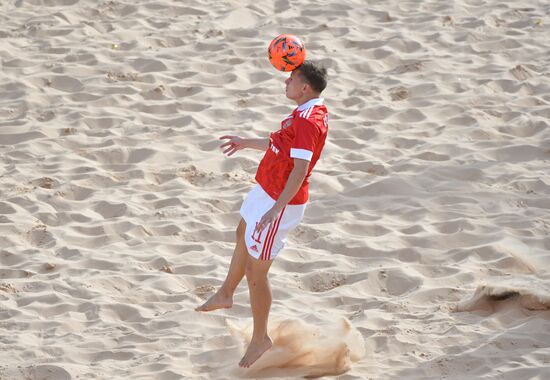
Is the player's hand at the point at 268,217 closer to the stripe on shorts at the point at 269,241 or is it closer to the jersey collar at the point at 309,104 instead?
the stripe on shorts at the point at 269,241

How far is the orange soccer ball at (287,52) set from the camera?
4.18m

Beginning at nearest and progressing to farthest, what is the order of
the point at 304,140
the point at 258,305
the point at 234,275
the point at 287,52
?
the point at 304,140 → the point at 287,52 → the point at 258,305 → the point at 234,275

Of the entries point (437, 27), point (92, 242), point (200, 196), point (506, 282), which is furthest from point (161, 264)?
point (437, 27)

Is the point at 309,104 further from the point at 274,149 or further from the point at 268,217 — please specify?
the point at 268,217

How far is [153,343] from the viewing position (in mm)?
4684

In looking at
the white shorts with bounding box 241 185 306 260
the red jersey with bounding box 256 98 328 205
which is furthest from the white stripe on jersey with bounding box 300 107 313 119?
the white shorts with bounding box 241 185 306 260

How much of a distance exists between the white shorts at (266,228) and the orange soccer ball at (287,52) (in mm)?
536

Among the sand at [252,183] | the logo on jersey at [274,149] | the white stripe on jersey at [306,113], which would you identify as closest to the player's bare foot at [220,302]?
the sand at [252,183]

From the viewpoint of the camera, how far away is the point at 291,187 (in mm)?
4086

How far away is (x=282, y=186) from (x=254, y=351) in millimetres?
732

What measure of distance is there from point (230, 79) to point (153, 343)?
363 cm

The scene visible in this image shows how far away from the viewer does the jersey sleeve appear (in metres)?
4.07

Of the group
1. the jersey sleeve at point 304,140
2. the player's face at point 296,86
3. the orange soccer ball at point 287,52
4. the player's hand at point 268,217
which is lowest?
the player's hand at point 268,217

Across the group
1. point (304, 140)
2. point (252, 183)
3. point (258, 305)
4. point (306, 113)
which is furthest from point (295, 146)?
point (252, 183)
